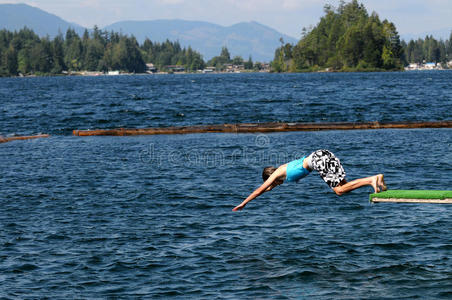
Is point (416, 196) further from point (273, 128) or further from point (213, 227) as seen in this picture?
point (273, 128)

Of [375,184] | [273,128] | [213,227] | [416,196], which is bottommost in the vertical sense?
[213,227]

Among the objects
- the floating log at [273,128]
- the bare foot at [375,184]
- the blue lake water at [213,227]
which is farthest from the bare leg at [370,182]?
the floating log at [273,128]

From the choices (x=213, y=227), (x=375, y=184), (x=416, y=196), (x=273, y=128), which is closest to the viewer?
(x=416, y=196)

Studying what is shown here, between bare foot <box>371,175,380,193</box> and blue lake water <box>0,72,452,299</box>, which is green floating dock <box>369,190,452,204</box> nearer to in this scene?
bare foot <box>371,175,380,193</box>

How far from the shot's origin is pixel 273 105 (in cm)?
7369

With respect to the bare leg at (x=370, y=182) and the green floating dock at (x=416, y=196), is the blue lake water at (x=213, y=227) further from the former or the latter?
the bare leg at (x=370, y=182)

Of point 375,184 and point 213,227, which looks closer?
point 375,184

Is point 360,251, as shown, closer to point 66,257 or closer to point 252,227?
point 252,227

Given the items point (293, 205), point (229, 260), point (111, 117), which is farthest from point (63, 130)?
point (229, 260)

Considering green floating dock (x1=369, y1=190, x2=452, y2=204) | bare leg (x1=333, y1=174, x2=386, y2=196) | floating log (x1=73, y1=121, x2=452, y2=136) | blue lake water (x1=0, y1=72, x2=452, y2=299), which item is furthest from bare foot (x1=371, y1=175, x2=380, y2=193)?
floating log (x1=73, y1=121, x2=452, y2=136)

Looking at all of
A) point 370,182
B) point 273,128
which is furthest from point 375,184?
point 273,128

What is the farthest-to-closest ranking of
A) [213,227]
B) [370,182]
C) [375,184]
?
[213,227] → [370,182] → [375,184]

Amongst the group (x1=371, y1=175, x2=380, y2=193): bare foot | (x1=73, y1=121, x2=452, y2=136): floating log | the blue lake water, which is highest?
(x1=371, y1=175, x2=380, y2=193): bare foot

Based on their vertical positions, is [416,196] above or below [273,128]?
above
